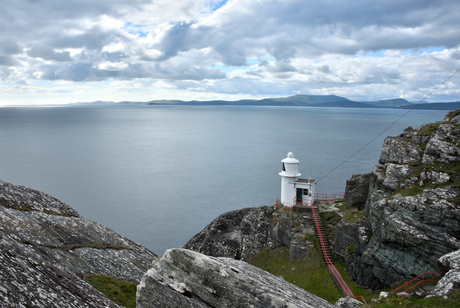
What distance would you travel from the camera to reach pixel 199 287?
9.32 m

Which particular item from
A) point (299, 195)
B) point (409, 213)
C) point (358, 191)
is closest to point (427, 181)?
point (409, 213)

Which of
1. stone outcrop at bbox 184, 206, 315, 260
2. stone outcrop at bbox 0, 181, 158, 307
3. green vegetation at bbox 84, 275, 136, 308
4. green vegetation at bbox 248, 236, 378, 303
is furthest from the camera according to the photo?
stone outcrop at bbox 184, 206, 315, 260

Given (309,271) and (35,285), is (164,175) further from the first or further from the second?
(35,285)

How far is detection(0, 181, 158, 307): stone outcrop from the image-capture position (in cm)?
806

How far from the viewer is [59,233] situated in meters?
14.6

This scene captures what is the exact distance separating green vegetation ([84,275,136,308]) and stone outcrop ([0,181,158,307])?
1.99ft

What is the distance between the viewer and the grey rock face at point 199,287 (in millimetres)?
9008

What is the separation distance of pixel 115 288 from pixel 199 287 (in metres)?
5.10

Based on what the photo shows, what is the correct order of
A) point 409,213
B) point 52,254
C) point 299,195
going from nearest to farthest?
1. point 52,254
2. point 409,213
3. point 299,195

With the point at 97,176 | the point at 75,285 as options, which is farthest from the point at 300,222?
the point at 97,176

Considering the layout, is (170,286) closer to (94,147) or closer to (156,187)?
(156,187)

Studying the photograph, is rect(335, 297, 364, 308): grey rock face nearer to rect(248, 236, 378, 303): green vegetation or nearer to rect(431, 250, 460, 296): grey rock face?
rect(431, 250, 460, 296): grey rock face

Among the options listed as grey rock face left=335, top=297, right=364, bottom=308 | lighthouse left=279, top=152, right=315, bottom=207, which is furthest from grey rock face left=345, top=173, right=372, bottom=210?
grey rock face left=335, top=297, right=364, bottom=308

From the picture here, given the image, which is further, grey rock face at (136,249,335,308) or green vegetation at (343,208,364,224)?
green vegetation at (343,208,364,224)
